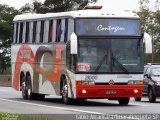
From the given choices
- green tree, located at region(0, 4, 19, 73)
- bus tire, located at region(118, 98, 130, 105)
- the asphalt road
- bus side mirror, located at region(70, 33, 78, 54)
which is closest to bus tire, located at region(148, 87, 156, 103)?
bus tire, located at region(118, 98, 130, 105)

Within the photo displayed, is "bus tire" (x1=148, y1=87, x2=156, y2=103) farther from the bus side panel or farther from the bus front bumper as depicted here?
the bus side panel

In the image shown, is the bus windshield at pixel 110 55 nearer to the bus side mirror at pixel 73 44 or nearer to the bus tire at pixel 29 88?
the bus side mirror at pixel 73 44

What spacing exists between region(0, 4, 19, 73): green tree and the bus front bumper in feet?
260

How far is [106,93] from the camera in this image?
26.6 meters

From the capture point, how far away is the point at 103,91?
87.2 feet

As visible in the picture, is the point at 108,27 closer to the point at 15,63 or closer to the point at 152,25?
the point at 15,63

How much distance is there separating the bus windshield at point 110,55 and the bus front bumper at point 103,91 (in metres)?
0.55

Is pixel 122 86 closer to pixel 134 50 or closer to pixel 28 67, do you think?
pixel 134 50

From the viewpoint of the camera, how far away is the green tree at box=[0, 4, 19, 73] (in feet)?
355

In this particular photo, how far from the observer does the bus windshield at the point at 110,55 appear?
26.5 metres

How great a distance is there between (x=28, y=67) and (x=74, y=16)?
6.10 meters

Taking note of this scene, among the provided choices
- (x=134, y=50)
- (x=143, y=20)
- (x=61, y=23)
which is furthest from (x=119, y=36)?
(x=143, y=20)

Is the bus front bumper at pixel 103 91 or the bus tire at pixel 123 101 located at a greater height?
the bus front bumper at pixel 103 91

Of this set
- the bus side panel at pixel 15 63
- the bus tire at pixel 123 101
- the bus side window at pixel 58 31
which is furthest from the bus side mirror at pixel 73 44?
→ the bus side panel at pixel 15 63
